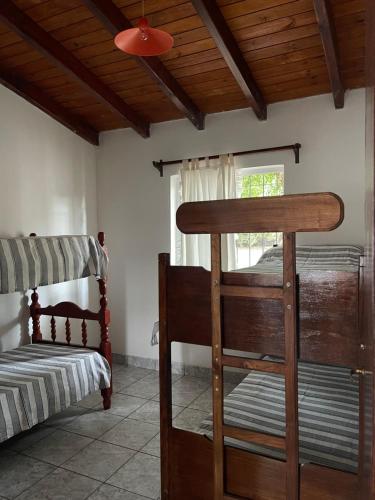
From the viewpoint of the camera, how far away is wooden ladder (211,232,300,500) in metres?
1.13

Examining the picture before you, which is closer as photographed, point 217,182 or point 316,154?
point 316,154

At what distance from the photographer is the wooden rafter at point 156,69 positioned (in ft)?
7.28

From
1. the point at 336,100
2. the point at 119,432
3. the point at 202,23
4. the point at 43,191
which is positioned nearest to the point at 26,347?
the point at 119,432

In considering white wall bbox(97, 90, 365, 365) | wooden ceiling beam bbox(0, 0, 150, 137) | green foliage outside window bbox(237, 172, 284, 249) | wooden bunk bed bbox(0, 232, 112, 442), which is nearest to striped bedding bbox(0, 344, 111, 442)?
wooden bunk bed bbox(0, 232, 112, 442)

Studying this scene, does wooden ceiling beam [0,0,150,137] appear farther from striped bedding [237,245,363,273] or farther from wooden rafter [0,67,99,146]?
striped bedding [237,245,363,273]

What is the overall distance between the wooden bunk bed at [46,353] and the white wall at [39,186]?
0.80ft

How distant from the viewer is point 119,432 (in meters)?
2.66

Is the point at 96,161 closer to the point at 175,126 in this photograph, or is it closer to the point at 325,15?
the point at 175,126

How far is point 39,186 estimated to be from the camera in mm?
3496

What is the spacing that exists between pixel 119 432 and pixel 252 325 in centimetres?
192

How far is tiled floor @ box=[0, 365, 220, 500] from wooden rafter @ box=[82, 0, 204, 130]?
8.33 ft

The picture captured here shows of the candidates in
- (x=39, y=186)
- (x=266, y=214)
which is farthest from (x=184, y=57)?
(x=266, y=214)

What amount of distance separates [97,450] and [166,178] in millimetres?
2468

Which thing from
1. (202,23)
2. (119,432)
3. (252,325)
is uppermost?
(202,23)
